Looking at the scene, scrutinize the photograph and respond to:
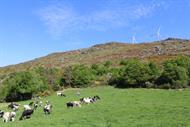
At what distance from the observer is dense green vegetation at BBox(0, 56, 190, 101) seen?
70.8 metres

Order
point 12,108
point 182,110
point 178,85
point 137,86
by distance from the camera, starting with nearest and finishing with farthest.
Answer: point 182,110 → point 12,108 → point 178,85 → point 137,86

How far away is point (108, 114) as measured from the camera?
3838 cm

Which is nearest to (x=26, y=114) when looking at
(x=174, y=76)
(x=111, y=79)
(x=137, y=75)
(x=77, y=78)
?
(x=174, y=76)

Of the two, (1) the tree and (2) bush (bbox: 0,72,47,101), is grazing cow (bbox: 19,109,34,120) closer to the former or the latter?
(2) bush (bbox: 0,72,47,101)

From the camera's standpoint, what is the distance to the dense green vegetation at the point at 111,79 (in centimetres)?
7075

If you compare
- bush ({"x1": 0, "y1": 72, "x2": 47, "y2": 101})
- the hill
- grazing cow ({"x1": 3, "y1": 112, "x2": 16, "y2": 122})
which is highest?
the hill

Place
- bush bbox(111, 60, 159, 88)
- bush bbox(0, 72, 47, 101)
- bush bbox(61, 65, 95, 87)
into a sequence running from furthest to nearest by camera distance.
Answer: bush bbox(61, 65, 95, 87) → bush bbox(0, 72, 47, 101) → bush bbox(111, 60, 159, 88)

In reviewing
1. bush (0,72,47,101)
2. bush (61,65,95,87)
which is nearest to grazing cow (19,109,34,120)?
bush (0,72,47,101)

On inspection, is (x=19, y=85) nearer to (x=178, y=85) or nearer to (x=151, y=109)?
(x=178, y=85)

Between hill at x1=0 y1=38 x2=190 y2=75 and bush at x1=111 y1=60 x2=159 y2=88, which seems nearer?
bush at x1=111 y1=60 x2=159 y2=88

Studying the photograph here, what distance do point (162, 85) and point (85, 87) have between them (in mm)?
16774

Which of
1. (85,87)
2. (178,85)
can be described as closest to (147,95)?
(178,85)

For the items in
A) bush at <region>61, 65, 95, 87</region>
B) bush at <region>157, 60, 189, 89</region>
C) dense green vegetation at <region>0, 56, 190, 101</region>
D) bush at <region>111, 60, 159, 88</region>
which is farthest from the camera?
bush at <region>61, 65, 95, 87</region>

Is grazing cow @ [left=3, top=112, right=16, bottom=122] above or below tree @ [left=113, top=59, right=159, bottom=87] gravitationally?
below
